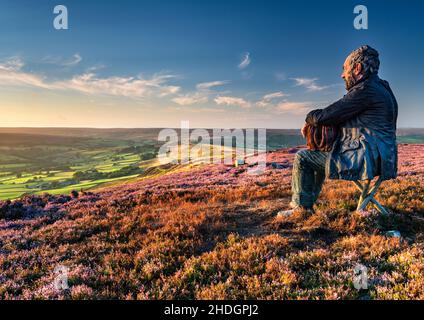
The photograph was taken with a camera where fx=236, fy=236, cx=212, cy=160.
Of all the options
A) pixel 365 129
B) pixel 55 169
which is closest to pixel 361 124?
pixel 365 129

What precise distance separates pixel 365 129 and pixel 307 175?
6.28 ft

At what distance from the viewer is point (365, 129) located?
222 inches

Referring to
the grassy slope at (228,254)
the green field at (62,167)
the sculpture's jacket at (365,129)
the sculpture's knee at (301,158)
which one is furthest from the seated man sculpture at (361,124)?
the green field at (62,167)

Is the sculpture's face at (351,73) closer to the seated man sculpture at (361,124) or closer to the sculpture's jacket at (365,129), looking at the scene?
the seated man sculpture at (361,124)

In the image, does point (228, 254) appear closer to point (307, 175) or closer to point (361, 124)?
point (307, 175)

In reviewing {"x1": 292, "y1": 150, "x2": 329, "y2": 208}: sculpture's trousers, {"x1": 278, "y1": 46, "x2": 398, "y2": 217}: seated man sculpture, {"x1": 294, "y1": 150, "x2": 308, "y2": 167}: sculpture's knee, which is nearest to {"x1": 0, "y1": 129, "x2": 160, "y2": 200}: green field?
{"x1": 292, "y1": 150, "x2": 329, "y2": 208}: sculpture's trousers

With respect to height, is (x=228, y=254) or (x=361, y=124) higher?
(x=361, y=124)

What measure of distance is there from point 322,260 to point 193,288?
270cm

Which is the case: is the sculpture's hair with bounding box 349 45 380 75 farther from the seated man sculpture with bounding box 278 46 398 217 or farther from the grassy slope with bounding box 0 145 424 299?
the grassy slope with bounding box 0 145 424 299

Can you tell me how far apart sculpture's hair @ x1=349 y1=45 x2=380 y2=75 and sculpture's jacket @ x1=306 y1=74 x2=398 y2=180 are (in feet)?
0.59

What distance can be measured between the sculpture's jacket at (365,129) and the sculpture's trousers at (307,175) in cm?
59

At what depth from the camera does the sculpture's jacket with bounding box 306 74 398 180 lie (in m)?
5.44
